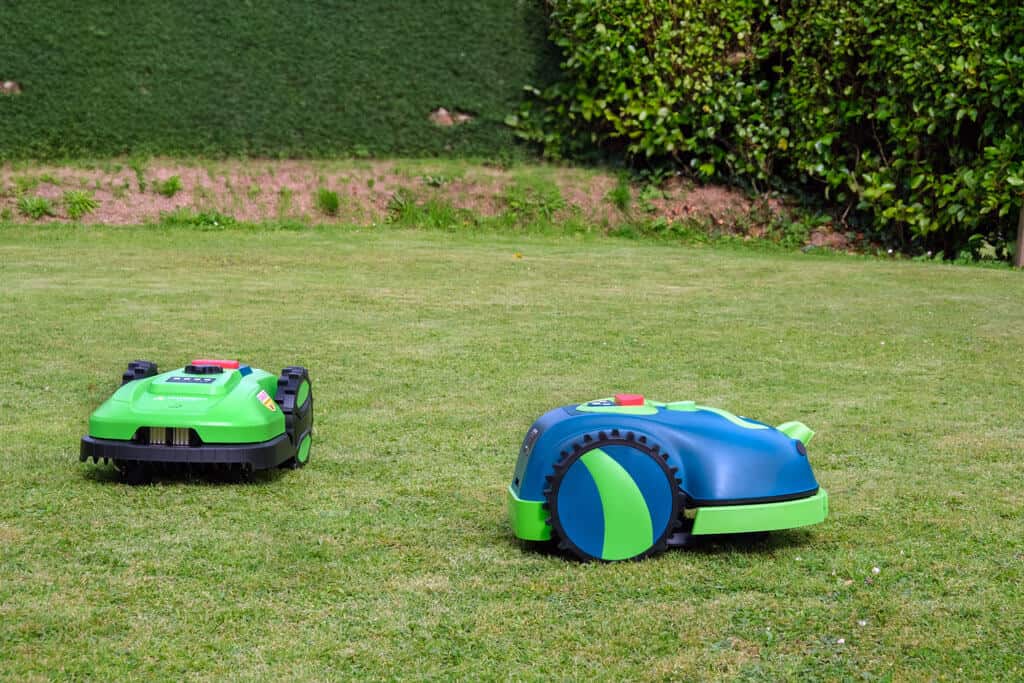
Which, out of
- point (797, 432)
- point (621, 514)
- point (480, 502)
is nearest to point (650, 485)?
point (621, 514)

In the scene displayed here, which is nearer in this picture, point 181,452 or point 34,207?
point 181,452

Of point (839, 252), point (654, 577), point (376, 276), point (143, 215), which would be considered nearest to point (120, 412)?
point (654, 577)

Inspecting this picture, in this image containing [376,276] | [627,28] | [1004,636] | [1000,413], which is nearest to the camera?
[1004,636]

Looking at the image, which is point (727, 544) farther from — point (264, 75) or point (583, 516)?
point (264, 75)

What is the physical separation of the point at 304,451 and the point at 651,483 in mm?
1690

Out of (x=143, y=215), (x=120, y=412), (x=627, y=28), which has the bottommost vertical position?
(x=143, y=215)

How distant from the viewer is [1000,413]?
5570 mm

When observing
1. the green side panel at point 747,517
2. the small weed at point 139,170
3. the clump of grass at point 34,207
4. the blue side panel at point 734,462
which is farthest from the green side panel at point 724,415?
the small weed at point 139,170

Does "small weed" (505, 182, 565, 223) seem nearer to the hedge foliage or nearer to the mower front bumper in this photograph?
the hedge foliage

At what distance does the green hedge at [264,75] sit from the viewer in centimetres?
1420

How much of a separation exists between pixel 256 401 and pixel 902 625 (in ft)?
7.76

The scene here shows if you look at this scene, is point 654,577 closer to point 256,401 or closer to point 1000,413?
point 256,401

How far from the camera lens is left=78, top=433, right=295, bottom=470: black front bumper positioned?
4.11 metres

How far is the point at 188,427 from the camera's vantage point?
4.12 metres
